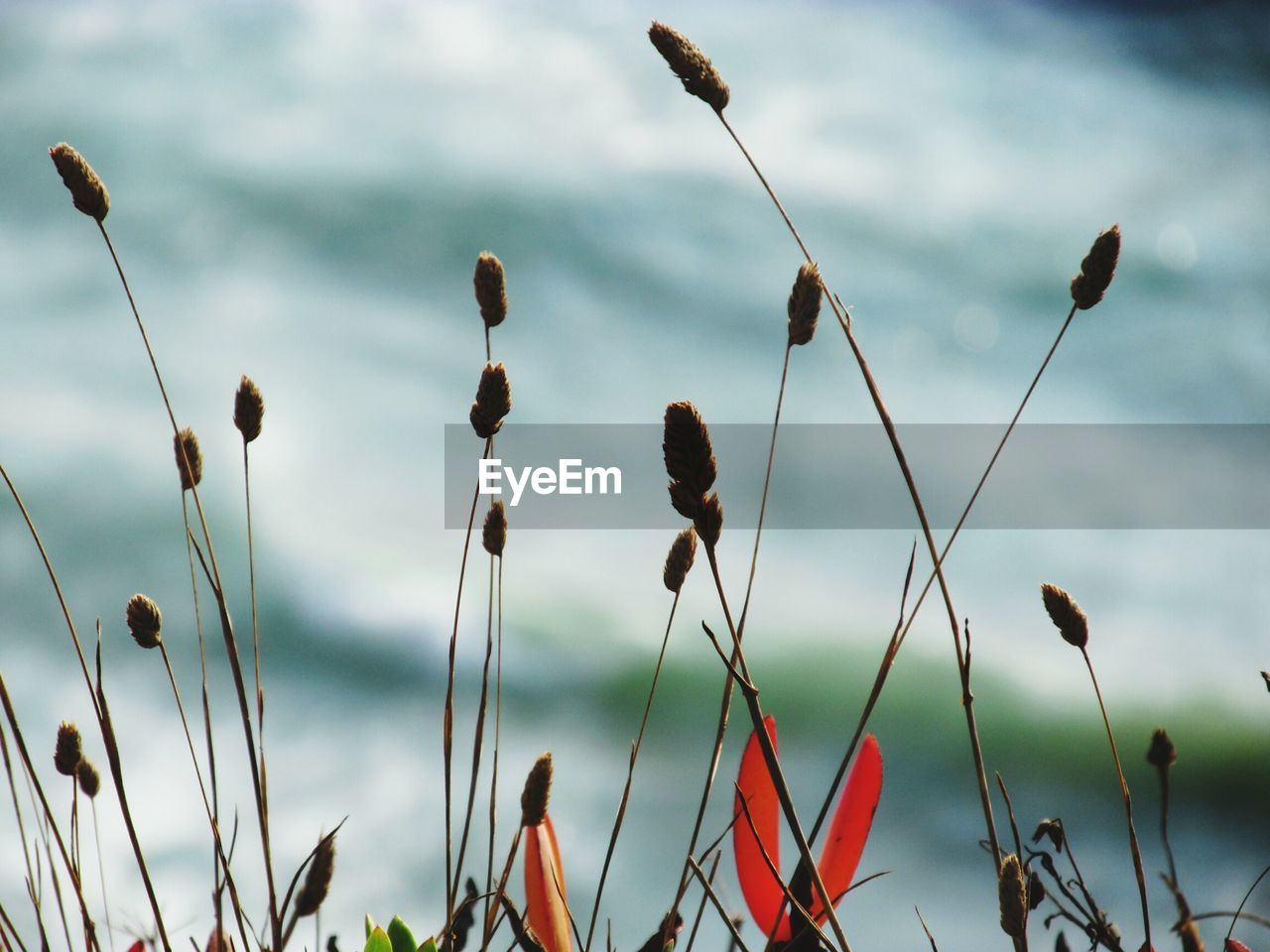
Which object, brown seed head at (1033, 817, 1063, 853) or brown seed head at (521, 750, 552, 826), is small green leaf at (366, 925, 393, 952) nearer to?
brown seed head at (521, 750, 552, 826)

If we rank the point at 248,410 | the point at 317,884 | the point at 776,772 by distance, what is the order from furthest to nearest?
the point at 248,410, the point at 317,884, the point at 776,772

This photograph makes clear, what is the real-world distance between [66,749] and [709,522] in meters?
0.38

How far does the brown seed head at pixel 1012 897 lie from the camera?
0.35 metres

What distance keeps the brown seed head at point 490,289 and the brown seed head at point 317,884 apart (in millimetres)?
282

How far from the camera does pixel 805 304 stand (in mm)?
546

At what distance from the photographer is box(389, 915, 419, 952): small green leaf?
1.77ft

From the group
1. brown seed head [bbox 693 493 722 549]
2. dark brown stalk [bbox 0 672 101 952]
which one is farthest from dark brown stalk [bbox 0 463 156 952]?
brown seed head [bbox 693 493 722 549]

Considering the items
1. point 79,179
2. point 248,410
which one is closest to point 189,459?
point 248,410

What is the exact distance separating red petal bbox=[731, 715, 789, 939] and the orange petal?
9 centimetres

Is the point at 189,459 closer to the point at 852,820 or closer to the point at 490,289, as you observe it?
the point at 490,289

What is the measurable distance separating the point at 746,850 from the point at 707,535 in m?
0.27

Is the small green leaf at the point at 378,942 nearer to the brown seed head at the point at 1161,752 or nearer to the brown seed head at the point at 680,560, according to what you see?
the brown seed head at the point at 680,560

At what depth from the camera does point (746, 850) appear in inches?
21.5

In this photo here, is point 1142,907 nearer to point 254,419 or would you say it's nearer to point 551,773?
point 551,773
